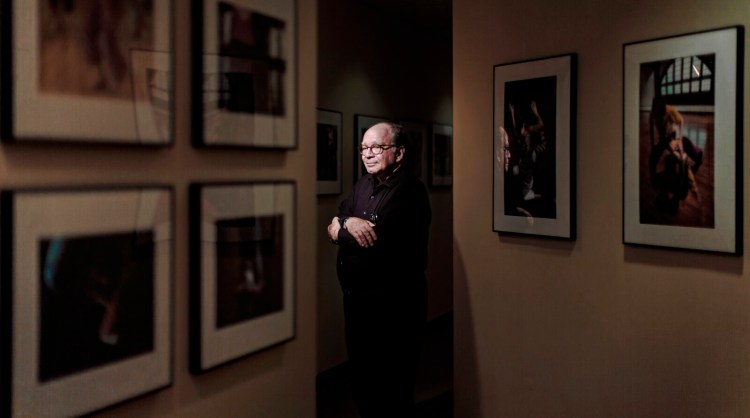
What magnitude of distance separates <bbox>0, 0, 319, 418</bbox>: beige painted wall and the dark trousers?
0.94m

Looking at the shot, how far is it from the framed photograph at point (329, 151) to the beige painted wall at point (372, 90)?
7cm

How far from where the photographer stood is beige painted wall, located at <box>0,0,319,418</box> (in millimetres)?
1149

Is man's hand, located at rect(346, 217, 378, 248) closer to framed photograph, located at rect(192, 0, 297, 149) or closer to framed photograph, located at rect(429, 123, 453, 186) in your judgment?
framed photograph, located at rect(192, 0, 297, 149)

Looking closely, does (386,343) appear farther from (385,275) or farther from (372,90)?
(372,90)

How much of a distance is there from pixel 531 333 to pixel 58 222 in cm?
233

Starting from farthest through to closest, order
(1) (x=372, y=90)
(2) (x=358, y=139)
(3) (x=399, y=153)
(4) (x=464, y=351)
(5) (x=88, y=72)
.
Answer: (1) (x=372, y=90), (2) (x=358, y=139), (4) (x=464, y=351), (3) (x=399, y=153), (5) (x=88, y=72)

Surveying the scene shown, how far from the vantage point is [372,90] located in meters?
4.61

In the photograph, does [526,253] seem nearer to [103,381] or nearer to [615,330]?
[615,330]

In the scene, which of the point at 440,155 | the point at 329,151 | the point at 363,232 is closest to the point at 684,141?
the point at 363,232

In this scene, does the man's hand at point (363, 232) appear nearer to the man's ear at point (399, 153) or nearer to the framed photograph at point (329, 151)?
the man's ear at point (399, 153)

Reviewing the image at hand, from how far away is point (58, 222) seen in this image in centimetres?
111

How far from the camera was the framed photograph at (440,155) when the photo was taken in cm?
549

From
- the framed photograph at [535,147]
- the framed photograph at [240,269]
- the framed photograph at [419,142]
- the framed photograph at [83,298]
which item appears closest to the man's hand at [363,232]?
the framed photograph at [535,147]

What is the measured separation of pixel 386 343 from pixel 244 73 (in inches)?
64.4
